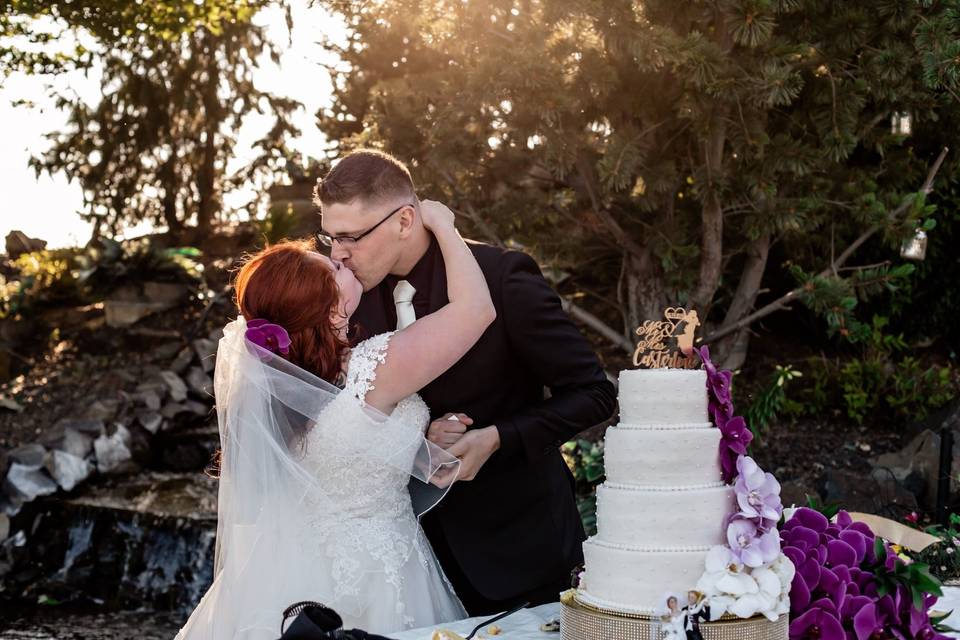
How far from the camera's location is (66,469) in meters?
10.8

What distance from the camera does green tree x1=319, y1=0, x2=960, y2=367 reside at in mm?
7086

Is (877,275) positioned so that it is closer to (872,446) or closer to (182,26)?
(872,446)

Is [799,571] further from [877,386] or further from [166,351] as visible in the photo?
[166,351]

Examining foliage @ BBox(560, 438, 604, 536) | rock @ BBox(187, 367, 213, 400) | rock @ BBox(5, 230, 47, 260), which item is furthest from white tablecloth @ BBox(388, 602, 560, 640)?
rock @ BBox(5, 230, 47, 260)

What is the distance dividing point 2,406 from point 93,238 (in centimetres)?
456

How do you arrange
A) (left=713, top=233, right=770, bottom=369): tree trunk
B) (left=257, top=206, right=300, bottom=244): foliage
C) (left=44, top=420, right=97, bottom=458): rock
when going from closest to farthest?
(left=713, top=233, right=770, bottom=369): tree trunk < (left=44, top=420, right=97, bottom=458): rock < (left=257, top=206, right=300, bottom=244): foliage

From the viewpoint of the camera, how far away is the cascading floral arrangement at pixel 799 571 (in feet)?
7.66

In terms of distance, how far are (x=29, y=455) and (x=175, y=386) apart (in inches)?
79.9

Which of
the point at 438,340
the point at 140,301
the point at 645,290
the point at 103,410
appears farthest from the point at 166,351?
the point at 438,340

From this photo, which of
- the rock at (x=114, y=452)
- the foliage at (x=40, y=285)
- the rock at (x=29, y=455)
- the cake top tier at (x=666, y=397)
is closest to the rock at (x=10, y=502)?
the rock at (x=29, y=455)

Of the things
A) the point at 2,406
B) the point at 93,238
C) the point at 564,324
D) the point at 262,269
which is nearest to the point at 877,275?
the point at 564,324

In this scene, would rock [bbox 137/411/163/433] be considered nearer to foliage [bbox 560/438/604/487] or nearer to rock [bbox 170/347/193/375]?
rock [bbox 170/347/193/375]

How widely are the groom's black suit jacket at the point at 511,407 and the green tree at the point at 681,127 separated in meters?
3.72

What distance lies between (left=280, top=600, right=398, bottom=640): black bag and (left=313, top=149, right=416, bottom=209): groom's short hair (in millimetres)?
1394
